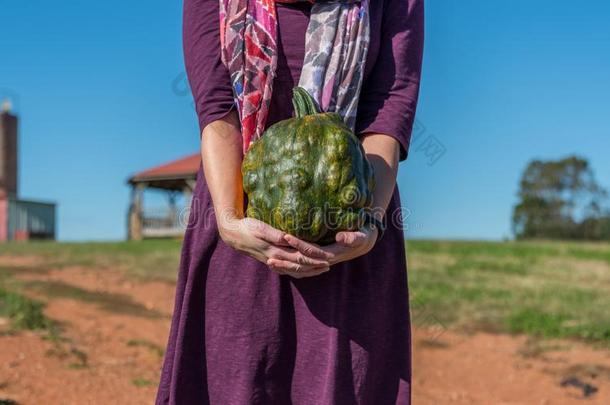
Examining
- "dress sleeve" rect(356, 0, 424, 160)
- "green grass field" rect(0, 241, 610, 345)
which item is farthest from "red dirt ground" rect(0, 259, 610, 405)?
"dress sleeve" rect(356, 0, 424, 160)

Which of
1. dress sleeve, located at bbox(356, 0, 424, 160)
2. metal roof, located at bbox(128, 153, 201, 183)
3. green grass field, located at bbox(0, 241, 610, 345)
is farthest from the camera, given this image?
metal roof, located at bbox(128, 153, 201, 183)

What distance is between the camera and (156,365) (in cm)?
412

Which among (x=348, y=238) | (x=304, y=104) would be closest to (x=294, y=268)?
(x=348, y=238)

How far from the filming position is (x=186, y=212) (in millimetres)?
1850

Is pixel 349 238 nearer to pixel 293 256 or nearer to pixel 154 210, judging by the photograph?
pixel 293 256

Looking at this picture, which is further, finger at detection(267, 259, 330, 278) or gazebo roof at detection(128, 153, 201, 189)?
gazebo roof at detection(128, 153, 201, 189)

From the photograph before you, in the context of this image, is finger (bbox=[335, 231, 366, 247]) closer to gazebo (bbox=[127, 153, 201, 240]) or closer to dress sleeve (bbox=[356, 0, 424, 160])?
dress sleeve (bbox=[356, 0, 424, 160])

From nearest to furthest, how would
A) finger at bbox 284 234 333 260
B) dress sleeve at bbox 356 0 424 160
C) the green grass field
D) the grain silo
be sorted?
finger at bbox 284 234 333 260, dress sleeve at bbox 356 0 424 160, the green grass field, the grain silo

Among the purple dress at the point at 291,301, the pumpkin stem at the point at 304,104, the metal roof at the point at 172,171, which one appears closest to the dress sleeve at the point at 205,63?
the purple dress at the point at 291,301

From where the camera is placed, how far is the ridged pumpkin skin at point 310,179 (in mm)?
1425

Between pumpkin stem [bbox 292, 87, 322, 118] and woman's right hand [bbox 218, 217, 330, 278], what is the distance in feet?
0.98

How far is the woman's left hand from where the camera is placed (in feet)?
4.50

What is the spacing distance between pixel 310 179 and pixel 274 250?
0.19 meters

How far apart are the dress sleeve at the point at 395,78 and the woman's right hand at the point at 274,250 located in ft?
1.39
